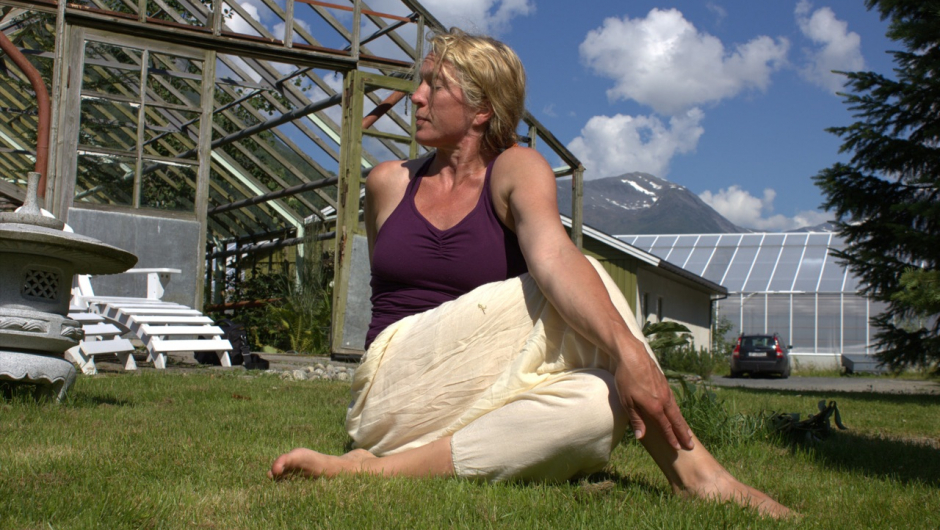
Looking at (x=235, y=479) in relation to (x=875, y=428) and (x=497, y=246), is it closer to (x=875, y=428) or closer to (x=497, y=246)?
(x=497, y=246)

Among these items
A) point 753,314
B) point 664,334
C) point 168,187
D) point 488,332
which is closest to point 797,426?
point 664,334

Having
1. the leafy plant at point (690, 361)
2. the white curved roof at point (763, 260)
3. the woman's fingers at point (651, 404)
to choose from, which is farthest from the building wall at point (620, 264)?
the woman's fingers at point (651, 404)

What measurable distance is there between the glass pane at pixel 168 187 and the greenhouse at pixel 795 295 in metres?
19.9

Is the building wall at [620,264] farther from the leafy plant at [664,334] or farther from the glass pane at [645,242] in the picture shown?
the leafy plant at [664,334]

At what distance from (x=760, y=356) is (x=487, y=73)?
70.4ft

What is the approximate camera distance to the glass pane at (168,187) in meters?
9.31

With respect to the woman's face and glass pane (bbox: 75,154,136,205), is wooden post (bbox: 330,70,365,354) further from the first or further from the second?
the woman's face

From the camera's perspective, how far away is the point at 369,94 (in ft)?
34.5

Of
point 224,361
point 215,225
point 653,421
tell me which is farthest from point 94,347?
point 215,225

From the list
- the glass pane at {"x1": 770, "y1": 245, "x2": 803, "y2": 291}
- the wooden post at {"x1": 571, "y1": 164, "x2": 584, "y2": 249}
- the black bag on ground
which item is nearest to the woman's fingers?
the black bag on ground

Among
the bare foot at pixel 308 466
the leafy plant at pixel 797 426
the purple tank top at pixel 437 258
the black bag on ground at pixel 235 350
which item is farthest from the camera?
the black bag on ground at pixel 235 350

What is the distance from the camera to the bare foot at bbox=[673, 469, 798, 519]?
6.48 ft

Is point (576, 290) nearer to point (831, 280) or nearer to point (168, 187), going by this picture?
point (168, 187)

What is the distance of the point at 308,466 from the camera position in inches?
84.8
